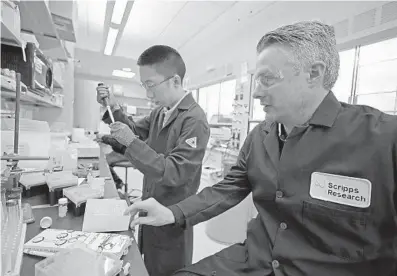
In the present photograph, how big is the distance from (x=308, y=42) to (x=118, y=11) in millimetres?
3006

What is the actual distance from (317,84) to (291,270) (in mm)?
650

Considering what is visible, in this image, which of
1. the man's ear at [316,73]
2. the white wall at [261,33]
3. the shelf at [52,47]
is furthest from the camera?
the shelf at [52,47]

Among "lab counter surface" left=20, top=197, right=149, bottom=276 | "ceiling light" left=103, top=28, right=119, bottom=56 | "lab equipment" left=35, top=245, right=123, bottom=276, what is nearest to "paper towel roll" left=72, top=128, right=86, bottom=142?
"ceiling light" left=103, top=28, right=119, bottom=56

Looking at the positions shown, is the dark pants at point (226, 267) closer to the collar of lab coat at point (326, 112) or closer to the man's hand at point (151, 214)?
the man's hand at point (151, 214)

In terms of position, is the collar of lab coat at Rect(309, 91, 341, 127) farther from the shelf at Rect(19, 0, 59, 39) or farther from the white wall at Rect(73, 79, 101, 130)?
the white wall at Rect(73, 79, 101, 130)

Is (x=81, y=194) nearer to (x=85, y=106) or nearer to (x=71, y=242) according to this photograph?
(x=71, y=242)

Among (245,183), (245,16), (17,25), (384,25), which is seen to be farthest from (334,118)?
(245,16)

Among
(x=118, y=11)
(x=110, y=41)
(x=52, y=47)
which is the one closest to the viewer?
(x=52, y=47)

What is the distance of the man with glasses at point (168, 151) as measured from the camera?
1143 mm

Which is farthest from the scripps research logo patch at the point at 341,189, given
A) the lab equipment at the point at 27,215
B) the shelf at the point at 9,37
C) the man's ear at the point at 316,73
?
the shelf at the point at 9,37

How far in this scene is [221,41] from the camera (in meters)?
4.52

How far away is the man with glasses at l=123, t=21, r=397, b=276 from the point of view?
2.32 ft

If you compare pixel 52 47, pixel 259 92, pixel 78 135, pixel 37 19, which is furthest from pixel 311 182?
pixel 78 135

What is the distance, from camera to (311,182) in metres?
0.79
